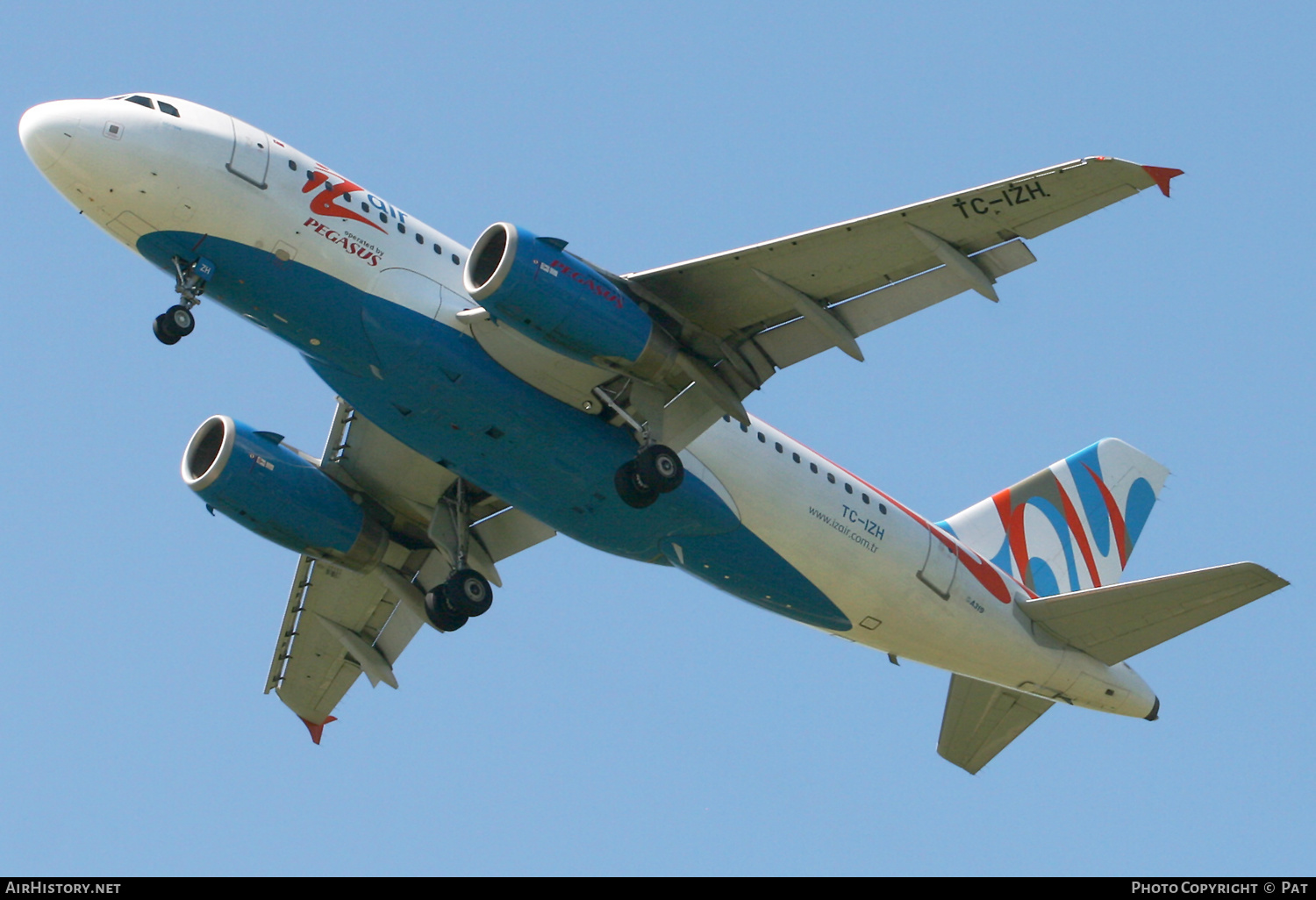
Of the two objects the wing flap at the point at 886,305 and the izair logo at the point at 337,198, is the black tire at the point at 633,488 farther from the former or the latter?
the izair logo at the point at 337,198

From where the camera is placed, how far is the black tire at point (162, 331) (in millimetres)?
21344

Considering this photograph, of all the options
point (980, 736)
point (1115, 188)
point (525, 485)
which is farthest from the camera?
point (980, 736)

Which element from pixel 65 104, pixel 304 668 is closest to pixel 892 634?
pixel 304 668

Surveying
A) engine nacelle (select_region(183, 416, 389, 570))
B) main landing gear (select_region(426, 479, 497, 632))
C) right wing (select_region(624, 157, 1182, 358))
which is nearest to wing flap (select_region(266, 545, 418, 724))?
engine nacelle (select_region(183, 416, 389, 570))

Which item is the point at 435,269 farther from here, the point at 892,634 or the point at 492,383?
the point at 892,634

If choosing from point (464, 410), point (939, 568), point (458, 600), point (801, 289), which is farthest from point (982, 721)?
point (464, 410)

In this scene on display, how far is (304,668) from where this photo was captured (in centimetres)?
2933

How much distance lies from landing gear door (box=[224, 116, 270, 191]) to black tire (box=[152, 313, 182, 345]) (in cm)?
225

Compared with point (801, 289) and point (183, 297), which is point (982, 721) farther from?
point (183, 297)

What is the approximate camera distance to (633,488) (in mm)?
22562

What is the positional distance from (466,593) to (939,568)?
783 cm

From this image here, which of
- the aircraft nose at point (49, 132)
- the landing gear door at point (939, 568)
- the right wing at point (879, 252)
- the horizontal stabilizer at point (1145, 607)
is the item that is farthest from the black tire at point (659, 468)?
the aircraft nose at point (49, 132)

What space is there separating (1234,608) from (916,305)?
733 centimetres

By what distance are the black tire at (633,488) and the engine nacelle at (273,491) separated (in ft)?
19.3
